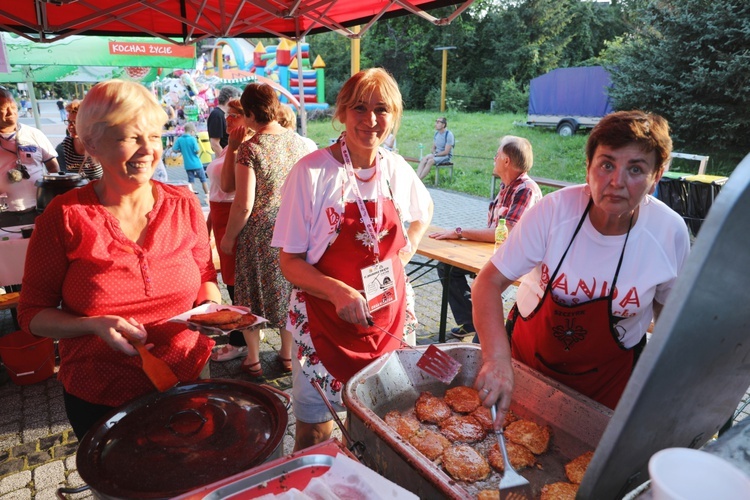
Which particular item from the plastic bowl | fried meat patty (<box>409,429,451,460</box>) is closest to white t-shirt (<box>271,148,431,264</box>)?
fried meat patty (<box>409,429,451,460</box>)

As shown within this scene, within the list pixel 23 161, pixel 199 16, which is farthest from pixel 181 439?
pixel 23 161

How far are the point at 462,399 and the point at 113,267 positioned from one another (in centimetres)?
127

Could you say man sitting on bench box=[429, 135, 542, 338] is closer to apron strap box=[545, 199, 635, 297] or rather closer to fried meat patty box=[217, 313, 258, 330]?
apron strap box=[545, 199, 635, 297]

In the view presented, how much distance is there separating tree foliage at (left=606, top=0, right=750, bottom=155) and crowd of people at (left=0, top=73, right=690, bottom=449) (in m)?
15.0

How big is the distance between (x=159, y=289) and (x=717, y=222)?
155 cm

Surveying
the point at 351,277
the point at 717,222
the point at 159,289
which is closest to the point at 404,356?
the point at 351,277

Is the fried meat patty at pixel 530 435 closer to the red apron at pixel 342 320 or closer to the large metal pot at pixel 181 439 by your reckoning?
the red apron at pixel 342 320

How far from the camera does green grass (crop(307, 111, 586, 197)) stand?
14539 millimetres

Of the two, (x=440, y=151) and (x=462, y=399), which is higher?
(x=440, y=151)

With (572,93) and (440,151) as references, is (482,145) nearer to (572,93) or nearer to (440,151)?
(572,93)

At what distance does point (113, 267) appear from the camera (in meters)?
1.48

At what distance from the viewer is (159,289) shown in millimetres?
1582

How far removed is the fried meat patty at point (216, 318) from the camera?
5.01 ft

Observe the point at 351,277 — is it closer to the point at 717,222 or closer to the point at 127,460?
the point at 127,460
